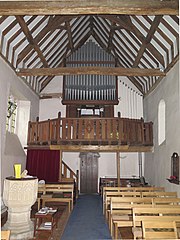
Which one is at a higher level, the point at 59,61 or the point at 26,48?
the point at 59,61

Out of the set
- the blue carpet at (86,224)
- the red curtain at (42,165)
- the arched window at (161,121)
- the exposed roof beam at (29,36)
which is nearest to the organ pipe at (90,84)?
the exposed roof beam at (29,36)

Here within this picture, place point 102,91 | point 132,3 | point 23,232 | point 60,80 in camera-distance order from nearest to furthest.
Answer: point 132,3 < point 23,232 < point 102,91 < point 60,80

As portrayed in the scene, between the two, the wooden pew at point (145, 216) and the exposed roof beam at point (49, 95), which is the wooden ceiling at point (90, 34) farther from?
the wooden pew at point (145, 216)

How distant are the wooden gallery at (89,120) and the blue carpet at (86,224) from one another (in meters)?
0.03

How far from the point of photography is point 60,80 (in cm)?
1289

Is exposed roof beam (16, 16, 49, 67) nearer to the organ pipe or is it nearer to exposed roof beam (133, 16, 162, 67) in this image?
the organ pipe

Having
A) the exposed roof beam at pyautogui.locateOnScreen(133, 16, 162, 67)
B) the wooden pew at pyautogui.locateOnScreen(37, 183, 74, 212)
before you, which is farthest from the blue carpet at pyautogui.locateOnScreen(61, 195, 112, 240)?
the exposed roof beam at pyautogui.locateOnScreen(133, 16, 162, 67)

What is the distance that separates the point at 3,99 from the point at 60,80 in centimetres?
573

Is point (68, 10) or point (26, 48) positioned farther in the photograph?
point (26, 48)

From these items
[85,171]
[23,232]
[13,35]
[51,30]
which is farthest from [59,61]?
[23,232]

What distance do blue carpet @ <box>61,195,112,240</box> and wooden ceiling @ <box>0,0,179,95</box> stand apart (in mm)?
4712

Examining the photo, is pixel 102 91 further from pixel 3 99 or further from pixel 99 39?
pixel 3 99

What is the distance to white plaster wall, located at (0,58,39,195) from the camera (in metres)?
7.39

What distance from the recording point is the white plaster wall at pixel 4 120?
7.39m
